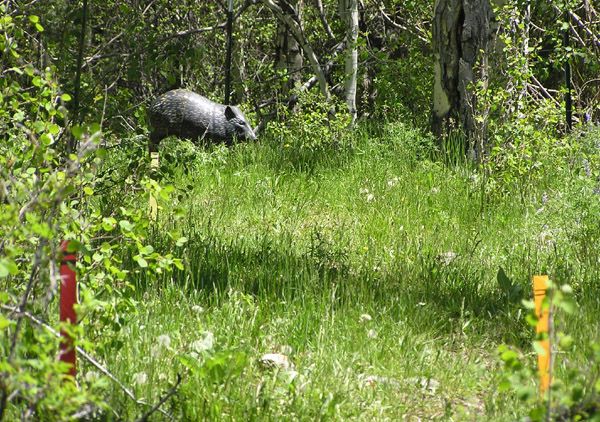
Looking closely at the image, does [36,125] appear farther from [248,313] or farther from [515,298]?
[515,298]

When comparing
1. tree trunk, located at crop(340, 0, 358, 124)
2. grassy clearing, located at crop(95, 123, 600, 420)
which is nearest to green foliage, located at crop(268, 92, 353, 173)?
tree trunk, located at crop(340, 0, 358, 124)

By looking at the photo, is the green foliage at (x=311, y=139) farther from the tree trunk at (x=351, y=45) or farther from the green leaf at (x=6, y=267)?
the green leaf at (x=6, y=267)

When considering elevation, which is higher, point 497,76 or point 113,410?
point 497,76

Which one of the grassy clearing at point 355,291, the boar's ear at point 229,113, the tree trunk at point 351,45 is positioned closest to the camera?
the grassy clearing at point 355,291

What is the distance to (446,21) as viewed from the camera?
29.5ft

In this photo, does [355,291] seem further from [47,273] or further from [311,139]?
[311,139]

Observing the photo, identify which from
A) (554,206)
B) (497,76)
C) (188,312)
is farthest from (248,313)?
(497,76)

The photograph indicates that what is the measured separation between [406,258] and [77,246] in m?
3.27

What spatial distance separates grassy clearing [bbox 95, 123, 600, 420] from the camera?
374cm

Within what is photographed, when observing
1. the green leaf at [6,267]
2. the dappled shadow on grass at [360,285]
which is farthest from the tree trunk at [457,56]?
the green leaf at [6,267]

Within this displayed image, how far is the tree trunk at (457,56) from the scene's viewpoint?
28.8 feet

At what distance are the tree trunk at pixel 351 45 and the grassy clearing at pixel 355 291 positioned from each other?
215cm

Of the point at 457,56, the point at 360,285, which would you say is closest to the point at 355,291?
the point at 360,285

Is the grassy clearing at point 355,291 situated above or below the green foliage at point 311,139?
below
